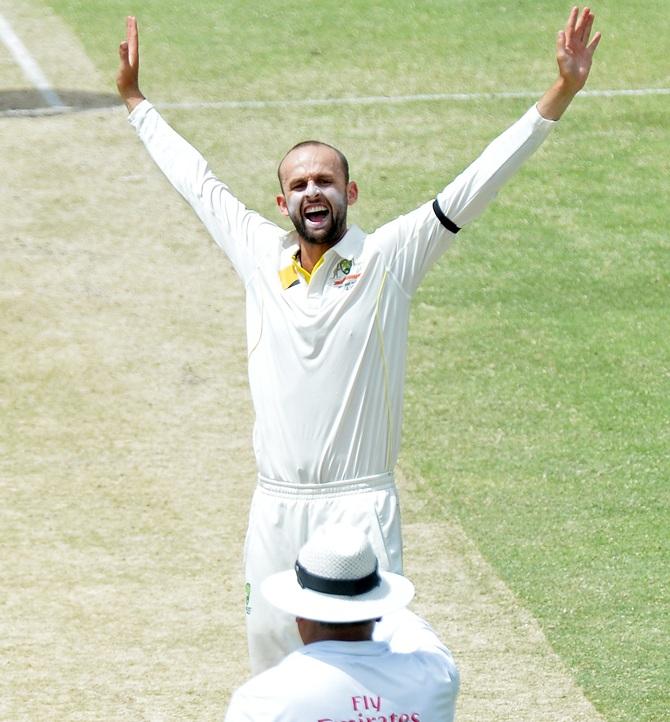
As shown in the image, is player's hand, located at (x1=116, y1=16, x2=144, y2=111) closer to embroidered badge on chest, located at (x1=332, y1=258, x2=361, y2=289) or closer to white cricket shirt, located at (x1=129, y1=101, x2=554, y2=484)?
white cricket shirt, located at (x1=129, y1=101, x2=554, y2=484)

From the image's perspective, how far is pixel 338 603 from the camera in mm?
4250

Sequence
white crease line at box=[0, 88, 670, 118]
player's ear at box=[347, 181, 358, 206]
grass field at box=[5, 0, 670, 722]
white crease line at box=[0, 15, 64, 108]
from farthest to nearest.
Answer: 1. white crease line at box=[0, 15, 64, 108]
2. white crease line at box=[0, 88, 670, 118]
3. grass field at box=[5, 0, 670, 722]
4. player's ear at box=[347, 181, 358, 206]

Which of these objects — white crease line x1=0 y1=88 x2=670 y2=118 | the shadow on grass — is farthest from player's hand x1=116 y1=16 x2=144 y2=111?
the shadow on grass

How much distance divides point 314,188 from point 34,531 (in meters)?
3.49

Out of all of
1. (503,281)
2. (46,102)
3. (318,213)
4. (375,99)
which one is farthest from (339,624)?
(46,102)

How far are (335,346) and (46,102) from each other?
9374mm

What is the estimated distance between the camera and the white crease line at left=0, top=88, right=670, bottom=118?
14.4 meters

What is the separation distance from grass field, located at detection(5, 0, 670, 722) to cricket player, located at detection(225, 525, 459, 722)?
9.70 ft

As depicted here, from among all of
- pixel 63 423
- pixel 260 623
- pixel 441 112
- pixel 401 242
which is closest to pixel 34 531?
pixel 63 423

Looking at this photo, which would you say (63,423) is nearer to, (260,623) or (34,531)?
(34,531)

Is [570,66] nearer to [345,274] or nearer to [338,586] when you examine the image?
[345,274]

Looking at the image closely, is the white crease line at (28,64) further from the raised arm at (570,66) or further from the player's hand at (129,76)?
the raised arm at (570,66)

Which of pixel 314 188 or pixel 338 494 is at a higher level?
pixel 314 188

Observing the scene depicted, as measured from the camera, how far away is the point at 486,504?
28.8ft
